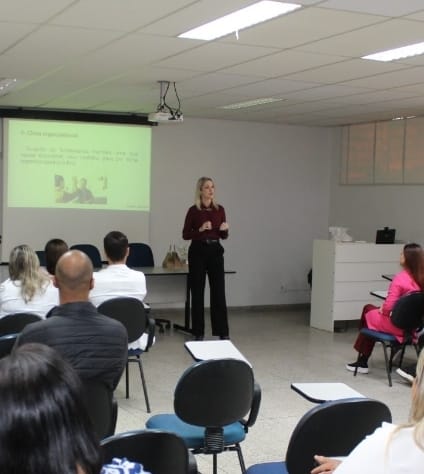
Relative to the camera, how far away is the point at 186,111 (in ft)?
29.7

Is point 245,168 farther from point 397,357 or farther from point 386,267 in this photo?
point 397,357

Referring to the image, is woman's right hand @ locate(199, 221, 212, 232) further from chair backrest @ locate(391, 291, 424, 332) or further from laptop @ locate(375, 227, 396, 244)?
laptop @ locate(375, 227, 396, 244)

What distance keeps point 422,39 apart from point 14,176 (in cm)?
561

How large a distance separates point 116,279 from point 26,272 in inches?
28.6

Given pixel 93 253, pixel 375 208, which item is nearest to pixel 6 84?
pixel 93 253

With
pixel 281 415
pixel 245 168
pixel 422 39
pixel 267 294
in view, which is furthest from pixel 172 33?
pixel 267 294

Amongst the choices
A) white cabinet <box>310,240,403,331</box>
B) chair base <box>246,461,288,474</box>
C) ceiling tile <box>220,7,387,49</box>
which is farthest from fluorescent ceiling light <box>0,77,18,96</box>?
chair base <box>246,461,288,474</box>

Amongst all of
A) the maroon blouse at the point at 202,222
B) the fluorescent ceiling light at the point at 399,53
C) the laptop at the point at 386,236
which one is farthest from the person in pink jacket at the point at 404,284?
the laptop at the point at 386,236

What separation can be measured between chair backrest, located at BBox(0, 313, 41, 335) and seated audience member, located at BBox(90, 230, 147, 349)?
35.6 inches

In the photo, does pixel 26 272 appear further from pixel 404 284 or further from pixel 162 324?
pixel 162 324

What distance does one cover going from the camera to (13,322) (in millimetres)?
4293

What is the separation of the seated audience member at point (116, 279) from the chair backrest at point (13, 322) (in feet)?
2.97

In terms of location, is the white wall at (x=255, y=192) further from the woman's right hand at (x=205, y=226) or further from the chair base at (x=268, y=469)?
the chair base at (x=268, y=469)

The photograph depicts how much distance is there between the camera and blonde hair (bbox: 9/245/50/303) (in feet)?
15.6
